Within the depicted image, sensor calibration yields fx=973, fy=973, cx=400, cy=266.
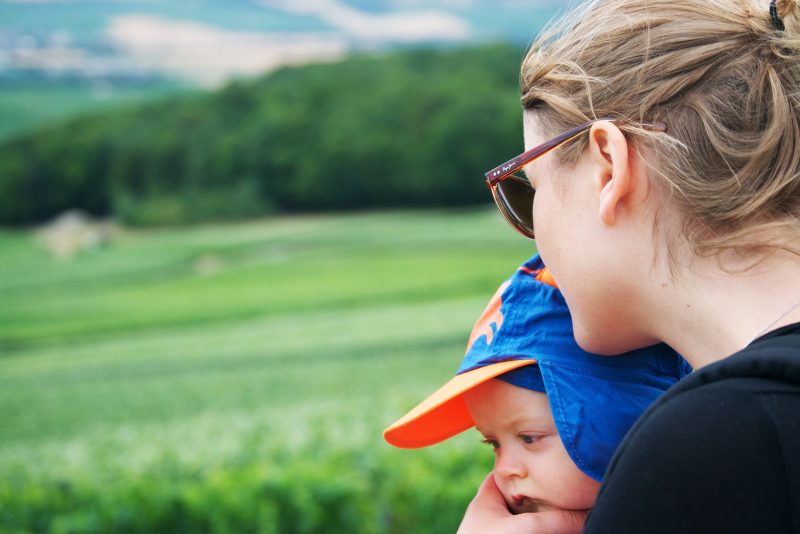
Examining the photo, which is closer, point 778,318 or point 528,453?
point 778,318

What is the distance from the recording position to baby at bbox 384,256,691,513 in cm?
126

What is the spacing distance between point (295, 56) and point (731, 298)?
46.8ft

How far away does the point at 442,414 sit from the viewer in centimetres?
148

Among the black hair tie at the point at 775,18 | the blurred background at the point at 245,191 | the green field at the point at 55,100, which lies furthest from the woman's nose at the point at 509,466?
the green field at the point at 55,100

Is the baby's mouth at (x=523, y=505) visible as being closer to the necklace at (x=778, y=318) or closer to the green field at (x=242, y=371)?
the necklace at (x=778, y=318)

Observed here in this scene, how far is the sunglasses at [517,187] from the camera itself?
1.17m

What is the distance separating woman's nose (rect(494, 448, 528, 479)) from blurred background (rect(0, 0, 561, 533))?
682 cm

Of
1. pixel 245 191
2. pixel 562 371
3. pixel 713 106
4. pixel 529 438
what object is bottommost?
pixel 245 191

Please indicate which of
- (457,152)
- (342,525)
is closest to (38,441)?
(342,525)

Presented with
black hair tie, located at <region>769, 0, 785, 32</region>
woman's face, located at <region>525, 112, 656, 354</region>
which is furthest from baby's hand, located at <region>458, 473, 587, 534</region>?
black hair tie, located at <region>769, 0, 785, 32</region>

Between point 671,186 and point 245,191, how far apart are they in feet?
43.7

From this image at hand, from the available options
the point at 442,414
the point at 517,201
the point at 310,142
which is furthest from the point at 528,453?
the point at 310,142

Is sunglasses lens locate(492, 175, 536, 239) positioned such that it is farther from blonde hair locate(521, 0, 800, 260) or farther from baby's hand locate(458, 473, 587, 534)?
baby's hand locate(458, 473, 587, 534)

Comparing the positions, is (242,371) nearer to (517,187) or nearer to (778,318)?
(517,187)
